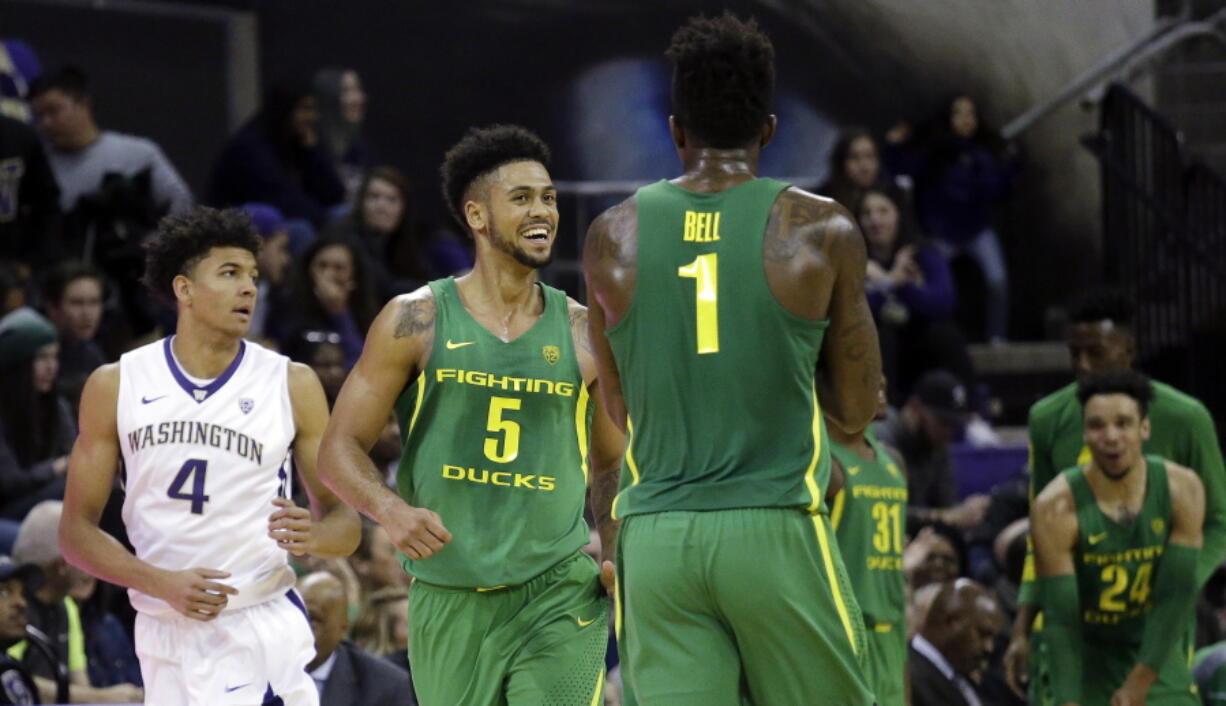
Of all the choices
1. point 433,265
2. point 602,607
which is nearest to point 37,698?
point 602,607

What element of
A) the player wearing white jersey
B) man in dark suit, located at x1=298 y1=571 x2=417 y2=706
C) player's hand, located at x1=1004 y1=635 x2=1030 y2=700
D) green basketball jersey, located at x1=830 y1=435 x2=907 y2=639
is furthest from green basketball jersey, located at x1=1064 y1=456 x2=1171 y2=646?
the player wearing white jersey

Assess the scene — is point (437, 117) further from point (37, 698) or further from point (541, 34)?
point (37, 698)

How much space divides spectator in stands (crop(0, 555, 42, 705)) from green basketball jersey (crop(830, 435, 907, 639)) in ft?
10.4

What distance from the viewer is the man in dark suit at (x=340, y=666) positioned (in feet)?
24.6

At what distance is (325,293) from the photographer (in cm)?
1060

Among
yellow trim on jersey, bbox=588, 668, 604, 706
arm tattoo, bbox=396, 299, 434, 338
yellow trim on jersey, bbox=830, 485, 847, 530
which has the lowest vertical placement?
yellow trim on jersey, bbox=588, 668, 604, 706

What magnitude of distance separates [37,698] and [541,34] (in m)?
7.59

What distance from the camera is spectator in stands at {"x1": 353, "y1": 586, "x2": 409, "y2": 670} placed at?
339 inches

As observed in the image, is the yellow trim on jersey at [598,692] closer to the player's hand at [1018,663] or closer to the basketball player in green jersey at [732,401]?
the basketball player in green jersey at [732,401]

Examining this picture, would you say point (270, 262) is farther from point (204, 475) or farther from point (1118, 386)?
point (204, 475)

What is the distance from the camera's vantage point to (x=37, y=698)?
757 centimetres

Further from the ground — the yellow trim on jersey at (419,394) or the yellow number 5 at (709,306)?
the yellow number 5 at (709,306)

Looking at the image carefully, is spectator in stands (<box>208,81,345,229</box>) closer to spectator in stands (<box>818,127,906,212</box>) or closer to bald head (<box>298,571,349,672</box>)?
spectator in stands (<box>818,127,906,212</box>)

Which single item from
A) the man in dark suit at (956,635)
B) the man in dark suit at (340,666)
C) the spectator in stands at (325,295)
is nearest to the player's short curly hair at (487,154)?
the man in dark suit at (340,666)
